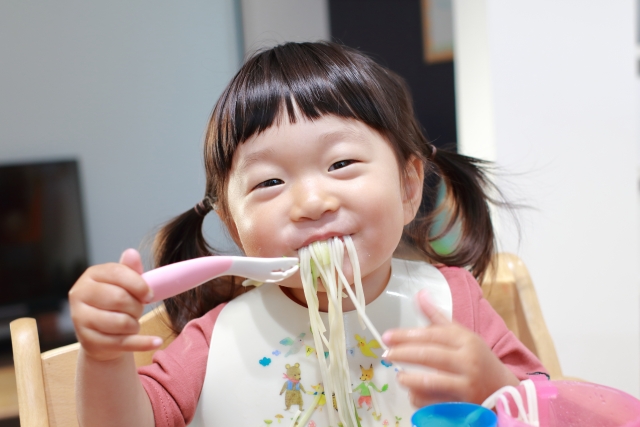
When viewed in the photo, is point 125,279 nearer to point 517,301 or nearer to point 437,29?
point 517,301

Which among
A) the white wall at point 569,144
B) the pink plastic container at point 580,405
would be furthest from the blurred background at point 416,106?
the pink plastic container at point 580,405

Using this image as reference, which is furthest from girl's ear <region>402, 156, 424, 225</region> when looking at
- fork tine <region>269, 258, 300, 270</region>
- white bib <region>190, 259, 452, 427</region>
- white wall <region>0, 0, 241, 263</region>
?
white wall <region>0, 0, 241, 263</region>

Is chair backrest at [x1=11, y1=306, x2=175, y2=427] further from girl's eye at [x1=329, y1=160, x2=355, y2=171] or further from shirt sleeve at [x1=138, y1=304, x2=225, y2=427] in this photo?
girl's eye at [x1=329, y1=160, x2=355, y2=171]

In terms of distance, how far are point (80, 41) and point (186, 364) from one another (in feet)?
5.14

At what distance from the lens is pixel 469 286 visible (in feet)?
2.94

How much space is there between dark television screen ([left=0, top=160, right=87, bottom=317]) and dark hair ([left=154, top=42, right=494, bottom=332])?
4.33 feet

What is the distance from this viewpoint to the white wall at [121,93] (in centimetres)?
200

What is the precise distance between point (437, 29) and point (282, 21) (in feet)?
3.59

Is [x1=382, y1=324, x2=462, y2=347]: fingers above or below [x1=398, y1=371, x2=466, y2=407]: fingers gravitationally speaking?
above

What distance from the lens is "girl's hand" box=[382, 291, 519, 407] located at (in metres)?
0.58

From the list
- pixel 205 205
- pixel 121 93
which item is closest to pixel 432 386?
pixel 205 205

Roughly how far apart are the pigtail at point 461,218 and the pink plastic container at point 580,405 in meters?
0.40

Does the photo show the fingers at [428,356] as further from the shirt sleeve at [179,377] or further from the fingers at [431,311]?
the shirt sleeve at [179,377]

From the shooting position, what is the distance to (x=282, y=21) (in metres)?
2.18
